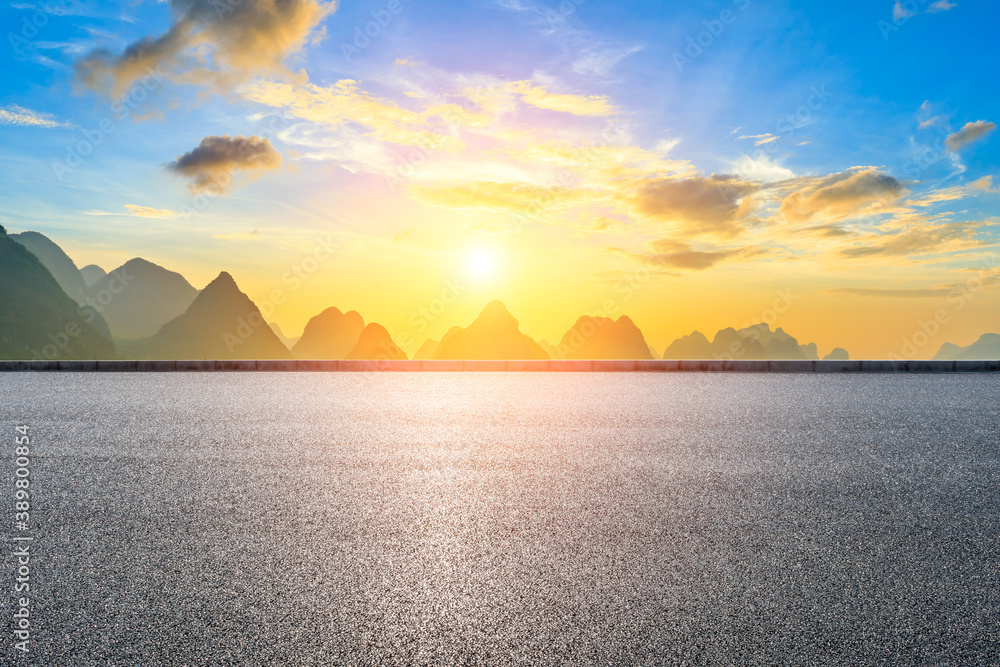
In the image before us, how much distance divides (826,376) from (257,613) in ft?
60.9

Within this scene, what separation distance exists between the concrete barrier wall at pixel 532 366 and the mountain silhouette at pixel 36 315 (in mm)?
134486

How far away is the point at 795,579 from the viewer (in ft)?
12.3

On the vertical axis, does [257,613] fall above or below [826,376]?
below

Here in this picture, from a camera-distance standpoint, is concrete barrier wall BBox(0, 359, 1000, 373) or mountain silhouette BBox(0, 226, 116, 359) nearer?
concrete barrier wall BBox(0, 359, 1000, 373)

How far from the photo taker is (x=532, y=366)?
20.5m

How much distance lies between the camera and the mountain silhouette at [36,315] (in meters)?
133

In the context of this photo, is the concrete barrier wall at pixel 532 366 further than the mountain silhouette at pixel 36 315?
No

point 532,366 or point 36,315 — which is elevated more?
point 36,315

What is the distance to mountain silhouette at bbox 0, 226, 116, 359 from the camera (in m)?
133

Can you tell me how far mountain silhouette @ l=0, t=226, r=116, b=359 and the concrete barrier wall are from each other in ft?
441

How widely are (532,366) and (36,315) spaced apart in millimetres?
159317

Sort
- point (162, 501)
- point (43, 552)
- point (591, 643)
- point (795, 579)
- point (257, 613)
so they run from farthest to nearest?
point (162, 501), point (43, 552), point (795, 579), point (257, 613), point (591, 643)

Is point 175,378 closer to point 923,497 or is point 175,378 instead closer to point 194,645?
point 194,645

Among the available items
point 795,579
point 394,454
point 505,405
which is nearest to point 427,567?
point 795,579
